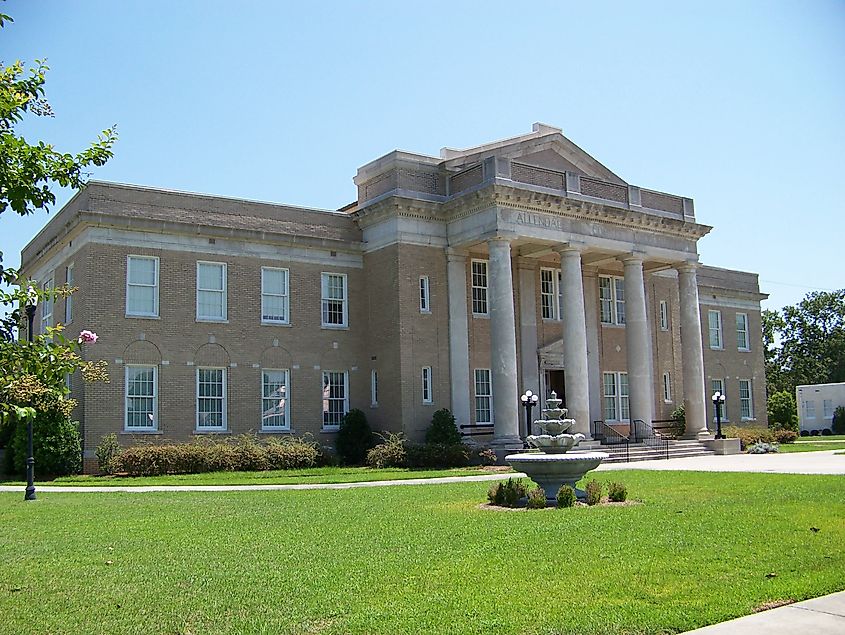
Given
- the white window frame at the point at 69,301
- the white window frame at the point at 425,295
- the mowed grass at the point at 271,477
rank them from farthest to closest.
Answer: the white window frame at the point at 425,295 < the white window frame at the point at 69,301 < the mowed grass at the point at 271,477

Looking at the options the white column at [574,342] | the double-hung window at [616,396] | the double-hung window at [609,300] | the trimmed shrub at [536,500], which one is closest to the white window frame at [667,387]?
the double-hung window at [616,396]

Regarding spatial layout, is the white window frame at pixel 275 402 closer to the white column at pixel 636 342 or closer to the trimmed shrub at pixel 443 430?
the trimmed shrub at pixel 443 430

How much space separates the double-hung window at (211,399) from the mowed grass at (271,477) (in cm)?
297

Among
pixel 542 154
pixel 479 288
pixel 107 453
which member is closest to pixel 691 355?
pixel 479 288

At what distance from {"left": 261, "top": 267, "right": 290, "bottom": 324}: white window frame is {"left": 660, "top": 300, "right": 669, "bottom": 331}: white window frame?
795 inches

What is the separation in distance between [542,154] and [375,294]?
30.8 feet

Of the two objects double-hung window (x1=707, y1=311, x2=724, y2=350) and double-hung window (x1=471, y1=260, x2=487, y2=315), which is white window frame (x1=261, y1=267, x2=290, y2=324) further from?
double-hung window (x1=707, y1=311, x2=724, y2=350)

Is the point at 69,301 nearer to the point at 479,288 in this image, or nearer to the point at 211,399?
the point at 211,399

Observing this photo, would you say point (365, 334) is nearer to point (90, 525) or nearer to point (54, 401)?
point (90, 525)

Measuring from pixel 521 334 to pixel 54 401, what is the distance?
31689 millimetres

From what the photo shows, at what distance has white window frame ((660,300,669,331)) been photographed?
44.5 metres

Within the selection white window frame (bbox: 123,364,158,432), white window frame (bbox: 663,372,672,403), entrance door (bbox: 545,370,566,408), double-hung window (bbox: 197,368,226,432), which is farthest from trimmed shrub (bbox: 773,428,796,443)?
white window frame (bbox: 123,364,158,432)

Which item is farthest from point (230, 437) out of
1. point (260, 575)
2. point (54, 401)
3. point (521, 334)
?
point (54, 401)

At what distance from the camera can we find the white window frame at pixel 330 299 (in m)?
34.5
